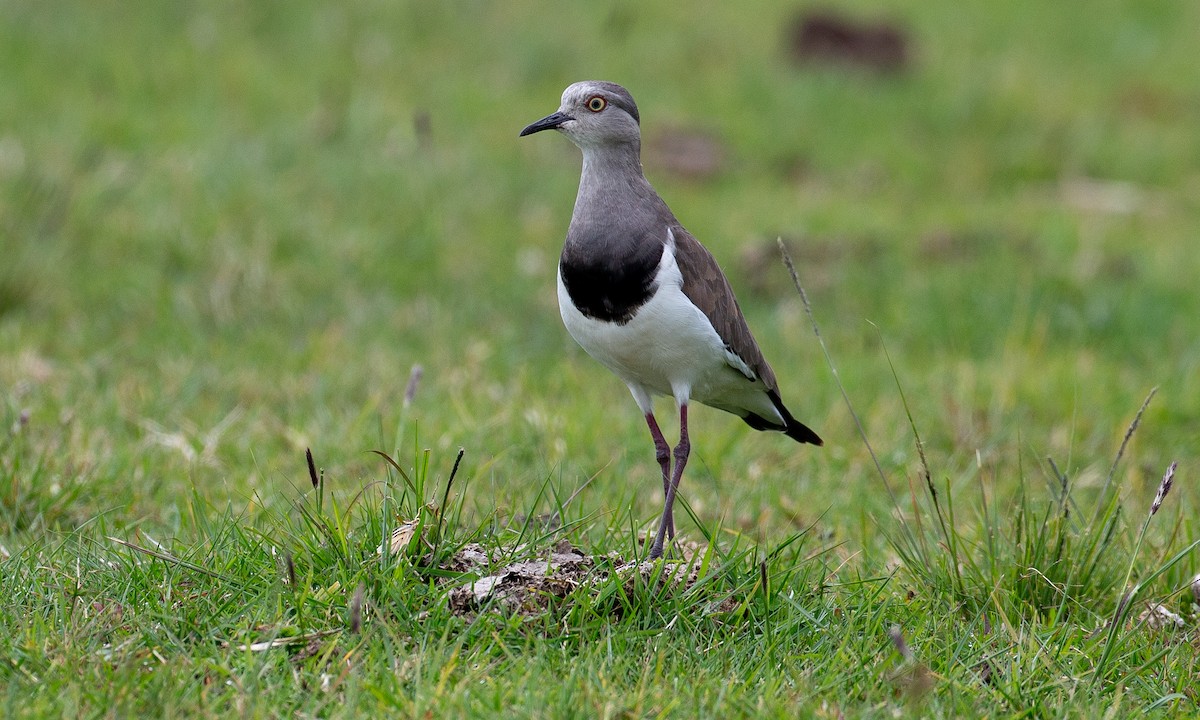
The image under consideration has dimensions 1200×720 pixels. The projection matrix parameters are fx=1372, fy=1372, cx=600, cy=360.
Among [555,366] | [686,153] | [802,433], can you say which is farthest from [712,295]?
[686,153]

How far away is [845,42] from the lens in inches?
471

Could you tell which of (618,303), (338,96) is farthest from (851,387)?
(338,96)

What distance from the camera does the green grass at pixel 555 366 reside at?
3412 mm

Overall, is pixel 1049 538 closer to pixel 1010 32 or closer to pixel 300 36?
pixel 300 36

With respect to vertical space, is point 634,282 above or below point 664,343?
above

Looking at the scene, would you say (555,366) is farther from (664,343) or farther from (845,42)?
(845,42)

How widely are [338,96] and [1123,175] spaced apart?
614 cm

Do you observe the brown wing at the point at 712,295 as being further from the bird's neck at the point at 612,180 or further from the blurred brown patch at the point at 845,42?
the blurred brown patch at the point at 845,42

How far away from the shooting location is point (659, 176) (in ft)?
33.0

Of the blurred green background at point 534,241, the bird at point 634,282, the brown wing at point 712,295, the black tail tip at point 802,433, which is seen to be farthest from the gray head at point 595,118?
the black tail tip at point 802,433

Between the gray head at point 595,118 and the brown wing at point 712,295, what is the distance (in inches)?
13.5

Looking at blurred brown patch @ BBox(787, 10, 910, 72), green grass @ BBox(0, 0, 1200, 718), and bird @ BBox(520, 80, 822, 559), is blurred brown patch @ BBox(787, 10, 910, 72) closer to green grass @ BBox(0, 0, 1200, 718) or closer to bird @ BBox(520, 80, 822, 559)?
green grass @ BBox(0, 0, 1200, 718)

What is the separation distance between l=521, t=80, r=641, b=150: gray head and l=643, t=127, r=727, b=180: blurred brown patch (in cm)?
580

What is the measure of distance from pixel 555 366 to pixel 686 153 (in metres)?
3.84
